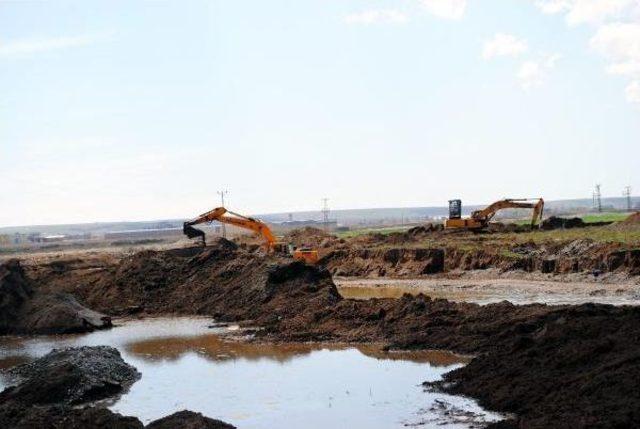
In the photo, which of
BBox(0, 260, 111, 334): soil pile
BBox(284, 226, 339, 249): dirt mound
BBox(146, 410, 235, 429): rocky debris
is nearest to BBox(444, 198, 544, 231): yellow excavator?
BBox(284, 226, 339, 249): dirt mound

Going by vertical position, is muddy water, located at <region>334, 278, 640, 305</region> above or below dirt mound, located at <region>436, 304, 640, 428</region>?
below

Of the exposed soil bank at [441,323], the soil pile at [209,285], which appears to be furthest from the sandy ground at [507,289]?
the exposed soil bank at [441,323]

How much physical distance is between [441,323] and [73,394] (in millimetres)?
10189

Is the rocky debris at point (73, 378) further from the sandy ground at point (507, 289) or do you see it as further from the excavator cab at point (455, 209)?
the excavator cab at point (455, 209)

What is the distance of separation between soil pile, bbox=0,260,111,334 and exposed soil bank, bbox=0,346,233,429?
786cm

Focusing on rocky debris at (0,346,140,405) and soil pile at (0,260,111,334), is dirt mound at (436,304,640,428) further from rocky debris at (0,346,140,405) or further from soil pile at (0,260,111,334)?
soil pile at (0,260,111,334)

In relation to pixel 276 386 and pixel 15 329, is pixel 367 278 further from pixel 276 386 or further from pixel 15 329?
pixel 276 386

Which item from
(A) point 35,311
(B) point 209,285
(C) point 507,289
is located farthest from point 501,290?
(A) point 35,311

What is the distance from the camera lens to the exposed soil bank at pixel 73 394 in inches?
489

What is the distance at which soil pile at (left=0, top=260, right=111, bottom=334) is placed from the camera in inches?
1095

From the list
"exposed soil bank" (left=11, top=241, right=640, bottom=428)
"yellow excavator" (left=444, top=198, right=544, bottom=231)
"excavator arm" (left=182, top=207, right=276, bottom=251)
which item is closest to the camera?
"exposed soil bank" (left=11, top=241, right=640, bottom=428)

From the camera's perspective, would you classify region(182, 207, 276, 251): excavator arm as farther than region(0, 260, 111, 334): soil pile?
Yes

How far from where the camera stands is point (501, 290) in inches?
1298

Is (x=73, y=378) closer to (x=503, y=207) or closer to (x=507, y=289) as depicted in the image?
(x=507, y=289)
